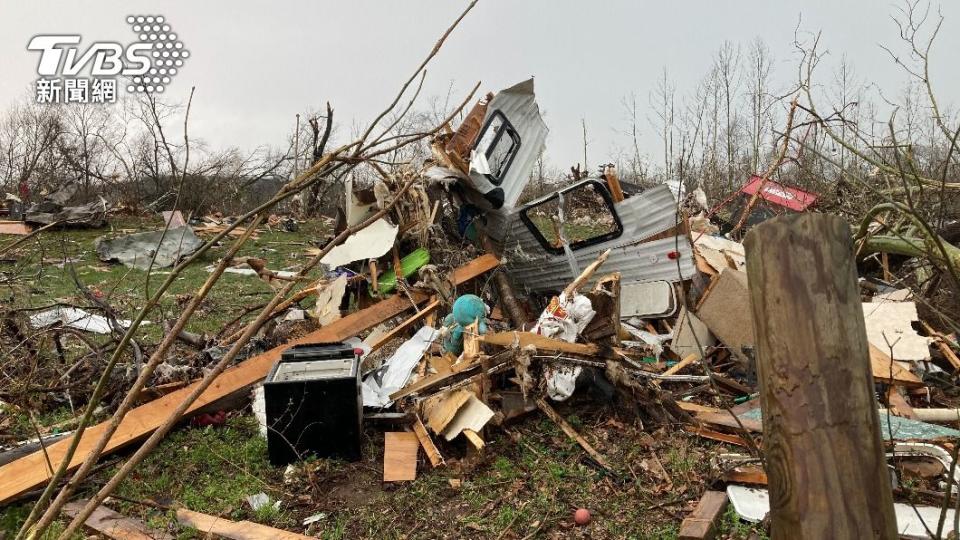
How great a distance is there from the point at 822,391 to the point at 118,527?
3515 millimetres

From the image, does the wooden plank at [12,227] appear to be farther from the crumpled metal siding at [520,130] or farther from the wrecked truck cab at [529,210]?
the crumpled metal siding at [520,130]

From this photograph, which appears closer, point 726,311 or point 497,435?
point 497,435

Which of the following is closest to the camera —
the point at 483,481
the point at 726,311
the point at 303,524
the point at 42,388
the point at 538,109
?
the point at 303,524

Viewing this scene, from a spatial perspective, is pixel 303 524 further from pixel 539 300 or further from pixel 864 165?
pixel 864 165

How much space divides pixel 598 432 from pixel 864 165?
31.5ft

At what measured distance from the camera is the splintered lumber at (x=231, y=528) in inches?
129

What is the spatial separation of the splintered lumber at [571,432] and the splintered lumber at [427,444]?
0.85 meters

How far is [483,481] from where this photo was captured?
3.88m

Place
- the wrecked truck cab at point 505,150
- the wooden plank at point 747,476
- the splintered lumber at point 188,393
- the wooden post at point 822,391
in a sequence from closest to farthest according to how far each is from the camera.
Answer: the wooden post at point 822,391
the wooden plank at point 747,476
the splintered lumber at point 188,393
the wrecked truck cab at point 505,150

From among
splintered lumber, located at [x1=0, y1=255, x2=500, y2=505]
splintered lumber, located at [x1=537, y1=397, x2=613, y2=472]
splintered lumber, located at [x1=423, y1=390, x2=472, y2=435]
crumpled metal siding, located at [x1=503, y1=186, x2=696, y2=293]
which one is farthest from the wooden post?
crumpled metal siding, located at [x1=503, y1=186, x2=696, y2=293]

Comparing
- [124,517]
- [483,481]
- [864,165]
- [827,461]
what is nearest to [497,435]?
[483,481]

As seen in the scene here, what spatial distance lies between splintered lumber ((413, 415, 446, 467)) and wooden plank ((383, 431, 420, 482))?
0.04 metres

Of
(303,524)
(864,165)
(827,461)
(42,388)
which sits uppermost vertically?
(864,165)

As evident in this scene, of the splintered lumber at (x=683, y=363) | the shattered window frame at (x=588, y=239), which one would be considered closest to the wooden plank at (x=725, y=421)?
the splintered lumber at (x=683, y=363)
